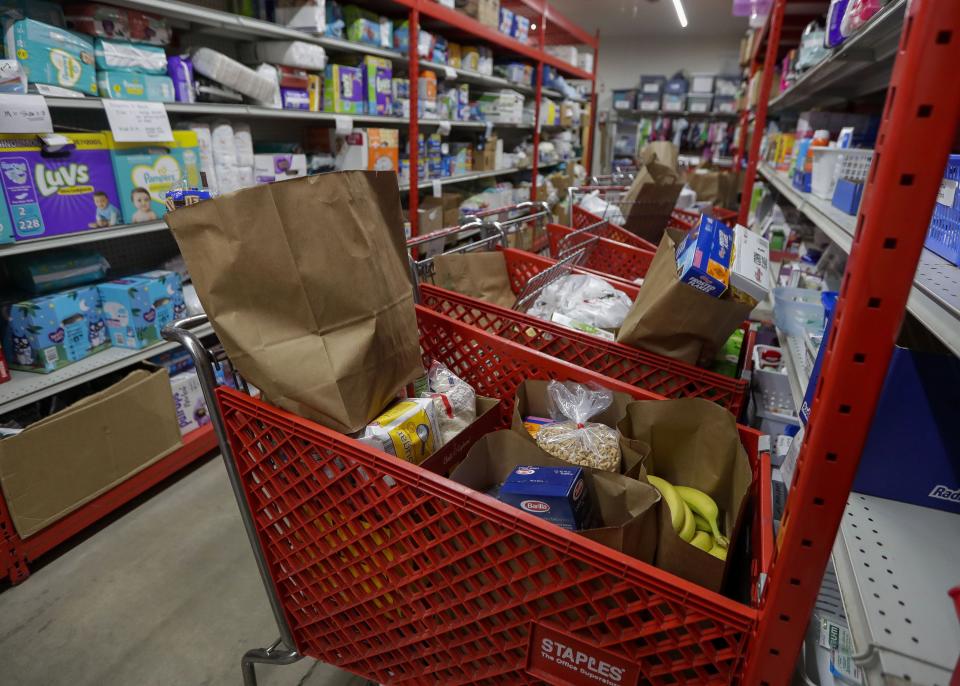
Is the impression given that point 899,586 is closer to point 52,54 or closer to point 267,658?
point 267,658

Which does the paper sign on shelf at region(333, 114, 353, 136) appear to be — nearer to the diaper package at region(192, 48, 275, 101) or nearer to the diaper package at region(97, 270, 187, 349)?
the diaper package at region(192, 48, 275, 101)

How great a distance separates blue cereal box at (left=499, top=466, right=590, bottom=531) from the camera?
913 mm

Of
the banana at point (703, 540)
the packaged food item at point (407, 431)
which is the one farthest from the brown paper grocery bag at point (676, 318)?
the packaged food item at point (407, 431)

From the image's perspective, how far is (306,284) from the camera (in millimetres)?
892

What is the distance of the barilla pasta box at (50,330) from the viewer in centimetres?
193

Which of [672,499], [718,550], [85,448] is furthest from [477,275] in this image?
[85,448]

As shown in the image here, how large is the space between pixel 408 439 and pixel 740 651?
61 cm

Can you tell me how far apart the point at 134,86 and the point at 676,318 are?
2.04 m

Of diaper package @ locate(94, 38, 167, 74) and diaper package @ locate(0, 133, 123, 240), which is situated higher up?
diaper package @ locate(94, 38, 167, 74)

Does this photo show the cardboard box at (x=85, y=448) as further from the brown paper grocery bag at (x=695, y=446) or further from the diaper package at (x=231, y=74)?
the brown paper grocery bag at (x=695, y=446)

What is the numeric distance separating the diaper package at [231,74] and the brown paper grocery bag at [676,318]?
193 centimetres

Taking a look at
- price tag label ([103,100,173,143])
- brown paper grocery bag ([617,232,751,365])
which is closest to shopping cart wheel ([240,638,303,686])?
brown paper grocery bag ([617,232,751,365])

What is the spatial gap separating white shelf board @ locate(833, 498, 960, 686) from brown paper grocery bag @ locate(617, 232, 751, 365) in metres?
0.58

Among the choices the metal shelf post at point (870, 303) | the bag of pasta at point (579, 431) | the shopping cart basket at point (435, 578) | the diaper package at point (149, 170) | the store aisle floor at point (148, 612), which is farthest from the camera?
the diaper package at point (149, 170)
